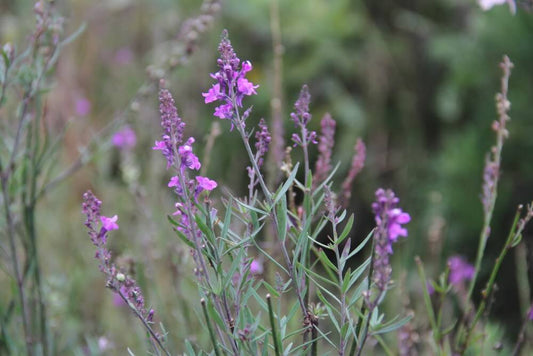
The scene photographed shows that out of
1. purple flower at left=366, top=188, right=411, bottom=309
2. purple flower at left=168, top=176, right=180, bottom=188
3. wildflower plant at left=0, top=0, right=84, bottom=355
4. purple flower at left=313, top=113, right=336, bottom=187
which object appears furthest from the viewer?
wildflower plant at left=0, top=0, right=84, bottom=355

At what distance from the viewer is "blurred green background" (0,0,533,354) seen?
303 centimetres

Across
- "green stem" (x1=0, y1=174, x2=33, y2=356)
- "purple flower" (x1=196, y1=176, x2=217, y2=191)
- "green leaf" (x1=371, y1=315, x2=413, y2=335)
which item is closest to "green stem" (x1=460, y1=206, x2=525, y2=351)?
"green leaf" (x1=371, y1=315, x2=413, y2=335)

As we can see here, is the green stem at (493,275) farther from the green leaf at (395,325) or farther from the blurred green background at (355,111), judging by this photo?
the blurred green background at (355,111)

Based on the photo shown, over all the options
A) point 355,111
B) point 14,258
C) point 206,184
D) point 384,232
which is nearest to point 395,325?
point 384,232

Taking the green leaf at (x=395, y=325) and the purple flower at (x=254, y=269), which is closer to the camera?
the green leaf at (x=395, y=325)

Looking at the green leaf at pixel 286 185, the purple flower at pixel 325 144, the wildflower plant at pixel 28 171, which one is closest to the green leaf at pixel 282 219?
the green leaf at pixel 286 185

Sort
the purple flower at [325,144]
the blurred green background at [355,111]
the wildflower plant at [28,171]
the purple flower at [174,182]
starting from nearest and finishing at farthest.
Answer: the purple flower at [174,182]
the purple flower at [325,144]
the wildflower plant at [28,171]
the blurred green background at [355,111]

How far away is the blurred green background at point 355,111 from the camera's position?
3.03 m

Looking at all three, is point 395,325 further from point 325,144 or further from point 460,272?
point 460,272

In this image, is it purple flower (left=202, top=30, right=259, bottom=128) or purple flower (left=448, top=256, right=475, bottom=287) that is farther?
purple flower (left=448, top=256, right=475, bottom=287)

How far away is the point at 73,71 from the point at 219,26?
1088mm

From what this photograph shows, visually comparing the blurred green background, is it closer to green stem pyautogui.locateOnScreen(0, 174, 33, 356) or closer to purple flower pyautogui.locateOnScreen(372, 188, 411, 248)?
green stem pyautogui.locateOnScreen(0, 174, 33, 356)

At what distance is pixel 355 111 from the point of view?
388cm

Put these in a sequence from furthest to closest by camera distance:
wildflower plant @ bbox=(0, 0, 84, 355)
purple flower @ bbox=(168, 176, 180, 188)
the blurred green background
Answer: the blurred green background
wildflower plant @ bbox=(0, 0, 84, 355)
purple flower @ bbox=(168, 176, 180, 188)
